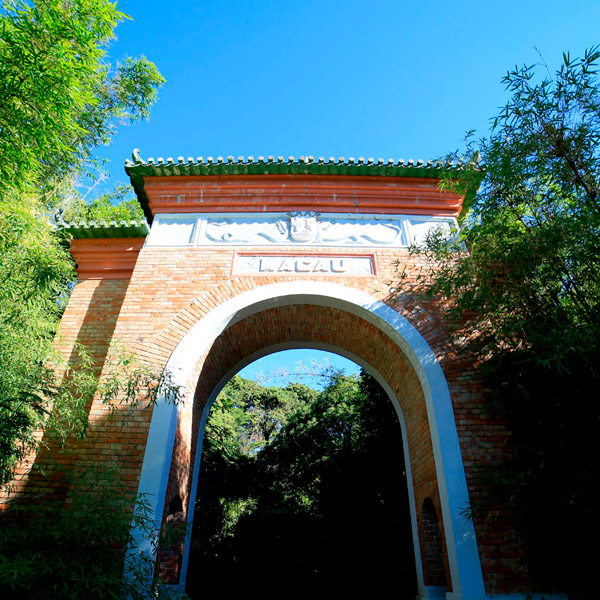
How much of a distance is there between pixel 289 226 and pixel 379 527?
711 cm

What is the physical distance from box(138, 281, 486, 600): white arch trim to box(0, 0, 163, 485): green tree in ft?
3.29

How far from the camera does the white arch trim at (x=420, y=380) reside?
157 inches

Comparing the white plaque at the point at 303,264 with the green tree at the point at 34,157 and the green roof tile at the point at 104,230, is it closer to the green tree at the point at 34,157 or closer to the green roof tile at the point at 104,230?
the green roof tile at the point at 104,230

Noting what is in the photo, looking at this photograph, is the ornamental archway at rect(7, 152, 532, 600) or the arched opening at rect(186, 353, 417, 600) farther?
the arched opening at rect(186, 353, 417, 600)

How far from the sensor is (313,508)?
1063 cm

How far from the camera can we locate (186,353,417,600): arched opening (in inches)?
347

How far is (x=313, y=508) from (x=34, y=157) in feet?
33.1

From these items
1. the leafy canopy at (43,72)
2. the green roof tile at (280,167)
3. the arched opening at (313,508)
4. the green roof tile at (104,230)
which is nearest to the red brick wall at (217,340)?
the green roof tile at (104,230)

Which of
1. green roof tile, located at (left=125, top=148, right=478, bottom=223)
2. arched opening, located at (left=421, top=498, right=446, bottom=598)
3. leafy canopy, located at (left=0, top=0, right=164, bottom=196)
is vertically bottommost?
arched opening, located at (left=421, top=498, right=446, bottom=598)

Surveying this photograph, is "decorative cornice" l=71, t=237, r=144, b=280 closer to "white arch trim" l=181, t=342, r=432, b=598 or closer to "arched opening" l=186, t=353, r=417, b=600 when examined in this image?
"white arch trim" l=181, t=342, r=432, b=598

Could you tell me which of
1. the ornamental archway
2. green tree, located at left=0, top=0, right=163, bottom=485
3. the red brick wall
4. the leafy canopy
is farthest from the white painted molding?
the leafy canopy

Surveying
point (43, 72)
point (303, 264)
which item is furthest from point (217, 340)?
point (43, 72)

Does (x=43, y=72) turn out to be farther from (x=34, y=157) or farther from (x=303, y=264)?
(x=303, y=264)

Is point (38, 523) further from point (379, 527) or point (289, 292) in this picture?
point (379, 527)
